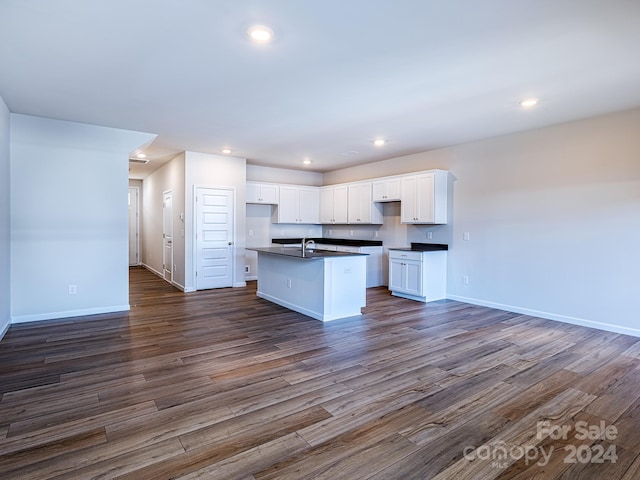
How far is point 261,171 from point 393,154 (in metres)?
3.10

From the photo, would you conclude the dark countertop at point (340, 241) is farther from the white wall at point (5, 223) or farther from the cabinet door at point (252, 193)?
the white wall at point (5, 223)

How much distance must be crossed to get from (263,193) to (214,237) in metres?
1.63

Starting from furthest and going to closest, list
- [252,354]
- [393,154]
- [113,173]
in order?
[393,154]
[113,173]
[252,354]

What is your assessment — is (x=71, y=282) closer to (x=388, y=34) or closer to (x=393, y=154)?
(x=388, y=34)

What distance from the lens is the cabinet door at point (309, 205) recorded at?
28.2 ft

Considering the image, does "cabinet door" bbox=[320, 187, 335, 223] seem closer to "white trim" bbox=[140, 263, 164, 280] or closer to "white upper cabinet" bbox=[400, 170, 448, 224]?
"white upper cabinet" bbox=[400, 170, 448, 224]

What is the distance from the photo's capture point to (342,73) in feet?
10.5

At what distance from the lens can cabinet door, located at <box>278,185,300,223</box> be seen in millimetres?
8297

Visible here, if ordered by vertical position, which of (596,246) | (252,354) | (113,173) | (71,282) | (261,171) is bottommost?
(252,354)

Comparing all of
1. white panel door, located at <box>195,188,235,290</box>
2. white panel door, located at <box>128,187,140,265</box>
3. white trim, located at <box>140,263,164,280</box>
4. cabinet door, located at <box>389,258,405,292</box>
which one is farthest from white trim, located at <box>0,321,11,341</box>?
white panel door, located at <box>128,187,140,265</box>

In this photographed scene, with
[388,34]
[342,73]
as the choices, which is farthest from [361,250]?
[388,34]

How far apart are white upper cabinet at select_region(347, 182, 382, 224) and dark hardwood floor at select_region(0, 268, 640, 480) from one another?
131 inches

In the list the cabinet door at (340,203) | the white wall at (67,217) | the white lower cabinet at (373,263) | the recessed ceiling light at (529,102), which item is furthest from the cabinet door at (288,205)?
the recessed ceiling light at (529,102)

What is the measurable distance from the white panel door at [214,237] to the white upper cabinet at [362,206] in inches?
101
